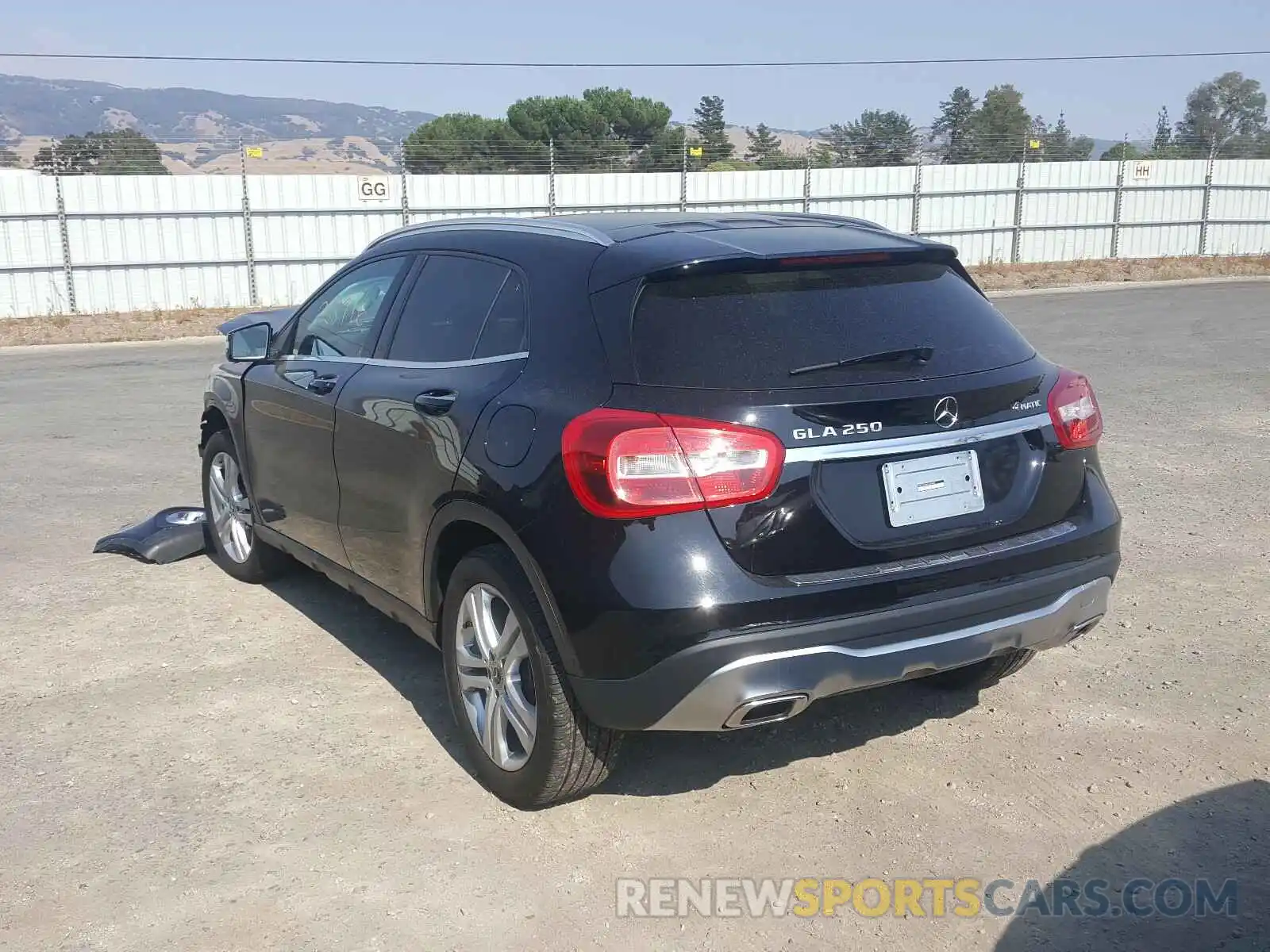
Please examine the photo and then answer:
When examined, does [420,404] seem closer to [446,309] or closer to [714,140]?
[446,309]

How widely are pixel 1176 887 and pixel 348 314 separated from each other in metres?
3.46

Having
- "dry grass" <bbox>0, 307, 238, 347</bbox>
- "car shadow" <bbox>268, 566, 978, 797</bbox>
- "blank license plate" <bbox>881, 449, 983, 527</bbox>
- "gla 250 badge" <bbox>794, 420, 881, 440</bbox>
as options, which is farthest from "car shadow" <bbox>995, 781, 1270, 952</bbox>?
"dry grass" <bbox>0, 307, 238, 347</bbox>

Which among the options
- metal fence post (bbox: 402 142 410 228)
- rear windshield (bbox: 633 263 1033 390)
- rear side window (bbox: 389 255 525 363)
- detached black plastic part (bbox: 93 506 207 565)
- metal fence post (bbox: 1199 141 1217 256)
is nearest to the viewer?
rear windshield (bbox: 633 263 1033 390)

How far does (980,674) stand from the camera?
4.39 meters

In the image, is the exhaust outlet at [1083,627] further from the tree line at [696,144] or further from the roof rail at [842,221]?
the tree line at [696,144]

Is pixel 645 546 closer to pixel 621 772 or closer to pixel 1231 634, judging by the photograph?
pixel 621 772

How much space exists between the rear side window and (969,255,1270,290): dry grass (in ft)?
71.0

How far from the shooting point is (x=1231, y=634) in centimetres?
498

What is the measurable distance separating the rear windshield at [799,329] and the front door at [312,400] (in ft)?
5.02

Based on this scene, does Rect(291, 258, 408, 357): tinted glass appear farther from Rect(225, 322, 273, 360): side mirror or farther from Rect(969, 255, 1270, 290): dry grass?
Rect(969, 255, 1270, 290): dry grass

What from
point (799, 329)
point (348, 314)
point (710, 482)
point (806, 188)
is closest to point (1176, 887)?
point (710, 482)

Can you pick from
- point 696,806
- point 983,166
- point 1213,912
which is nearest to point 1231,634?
point 1213,912

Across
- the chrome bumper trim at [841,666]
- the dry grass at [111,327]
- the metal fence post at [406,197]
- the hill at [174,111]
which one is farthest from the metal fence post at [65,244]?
the hill at [174,111]

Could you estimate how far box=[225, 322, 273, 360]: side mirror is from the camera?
5293mm
